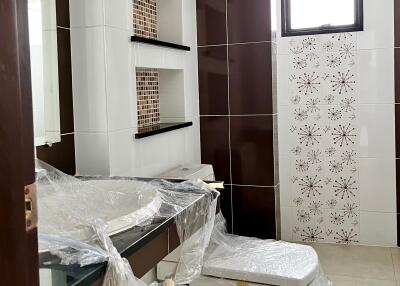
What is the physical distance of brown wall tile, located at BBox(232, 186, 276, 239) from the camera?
9.50 feet

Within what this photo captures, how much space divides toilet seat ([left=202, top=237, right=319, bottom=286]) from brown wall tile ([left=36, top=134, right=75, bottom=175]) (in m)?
0.70

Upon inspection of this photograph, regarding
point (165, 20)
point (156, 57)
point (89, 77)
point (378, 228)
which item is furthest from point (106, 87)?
point (378, 228)

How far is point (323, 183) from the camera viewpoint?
3.15 metres

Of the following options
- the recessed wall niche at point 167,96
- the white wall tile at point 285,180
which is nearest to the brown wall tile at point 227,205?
the white wall tile at point 285,180

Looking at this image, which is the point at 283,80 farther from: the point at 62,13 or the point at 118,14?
the point at 62,13

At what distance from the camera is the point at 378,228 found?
310cm

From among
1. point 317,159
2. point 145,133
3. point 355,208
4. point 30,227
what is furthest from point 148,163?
point 30,227

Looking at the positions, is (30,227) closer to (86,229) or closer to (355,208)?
(86,229)

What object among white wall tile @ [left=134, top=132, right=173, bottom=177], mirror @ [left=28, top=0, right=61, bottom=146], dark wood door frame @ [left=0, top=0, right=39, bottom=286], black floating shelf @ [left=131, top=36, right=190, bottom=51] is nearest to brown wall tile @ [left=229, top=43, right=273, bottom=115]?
black floating shelf @ [left=131, top=36, right=190, bottom=51]

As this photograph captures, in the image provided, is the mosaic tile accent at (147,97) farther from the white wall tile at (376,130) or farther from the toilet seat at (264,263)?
the white wall tile at (376,130)

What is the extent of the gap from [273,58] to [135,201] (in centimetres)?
156

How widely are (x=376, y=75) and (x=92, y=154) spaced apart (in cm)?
187

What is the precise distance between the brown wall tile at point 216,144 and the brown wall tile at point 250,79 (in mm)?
123

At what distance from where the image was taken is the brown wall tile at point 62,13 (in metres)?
1.87
